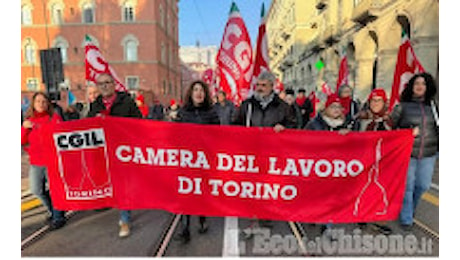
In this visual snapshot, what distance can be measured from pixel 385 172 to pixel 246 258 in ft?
6.63

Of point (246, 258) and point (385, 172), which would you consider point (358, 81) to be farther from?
point (246, 258)

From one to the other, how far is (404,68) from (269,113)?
2871 millimetres

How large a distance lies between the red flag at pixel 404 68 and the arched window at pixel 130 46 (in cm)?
3085

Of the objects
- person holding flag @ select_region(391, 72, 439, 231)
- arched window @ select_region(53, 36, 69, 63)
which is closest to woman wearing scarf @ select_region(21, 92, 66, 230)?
person holding flag @ select_region(391, 72, 439, 231)

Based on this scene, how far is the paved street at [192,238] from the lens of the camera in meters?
3.12

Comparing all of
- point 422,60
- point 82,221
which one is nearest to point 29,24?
point 82,221

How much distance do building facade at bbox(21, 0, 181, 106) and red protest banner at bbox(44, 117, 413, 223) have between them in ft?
94.5

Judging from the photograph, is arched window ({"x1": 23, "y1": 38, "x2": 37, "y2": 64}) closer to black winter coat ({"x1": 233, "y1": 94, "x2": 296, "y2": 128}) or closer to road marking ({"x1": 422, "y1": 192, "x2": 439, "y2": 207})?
black winter coat ({"x1": 233, "y1": 94, "x2": 296, "y2": 128})

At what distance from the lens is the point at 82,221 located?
12.8ft

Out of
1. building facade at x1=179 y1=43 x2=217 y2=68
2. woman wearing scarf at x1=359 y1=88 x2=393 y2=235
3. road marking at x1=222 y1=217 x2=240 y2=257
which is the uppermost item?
building facade at x1=179 y1=43 x2=217 y2=68

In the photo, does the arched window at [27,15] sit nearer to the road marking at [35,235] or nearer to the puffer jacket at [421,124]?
the road marking at [35,235]

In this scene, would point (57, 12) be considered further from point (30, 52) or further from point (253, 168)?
point (253, 168)

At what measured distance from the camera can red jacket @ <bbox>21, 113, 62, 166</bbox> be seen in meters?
3.36

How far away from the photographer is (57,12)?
3045 cm
